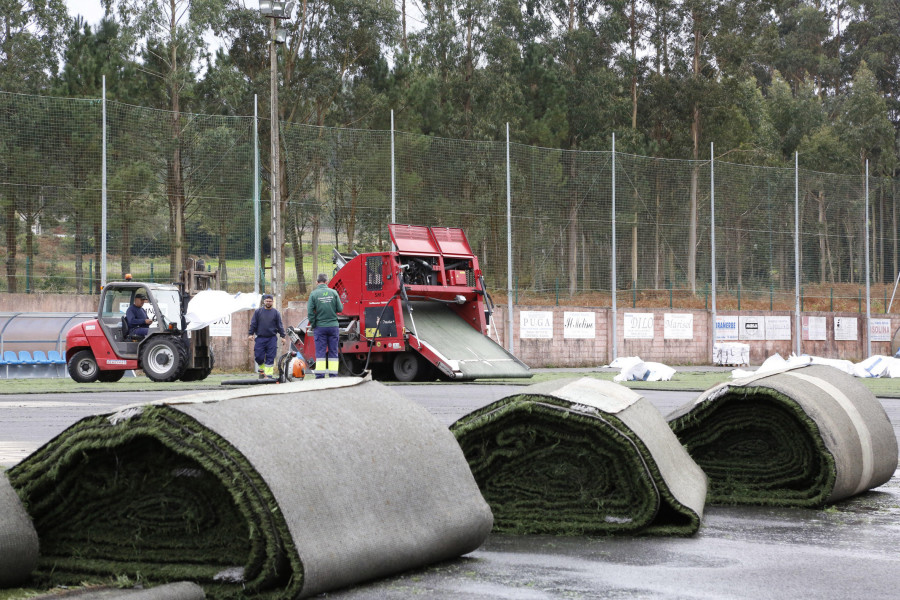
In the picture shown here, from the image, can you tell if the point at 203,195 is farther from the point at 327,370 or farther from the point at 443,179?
the point at 327,370

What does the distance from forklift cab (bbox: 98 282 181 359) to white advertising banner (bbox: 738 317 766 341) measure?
1915 centimetres

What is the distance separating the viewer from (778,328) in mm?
36250

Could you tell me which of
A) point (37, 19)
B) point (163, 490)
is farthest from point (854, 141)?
point (163, 490)

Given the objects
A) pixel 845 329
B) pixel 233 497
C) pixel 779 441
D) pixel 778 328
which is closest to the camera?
pixel 233 497

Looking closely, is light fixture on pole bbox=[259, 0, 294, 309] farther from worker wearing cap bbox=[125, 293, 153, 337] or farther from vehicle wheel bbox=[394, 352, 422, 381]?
worker wearing cap bbox=[125, 293, 153, 337]

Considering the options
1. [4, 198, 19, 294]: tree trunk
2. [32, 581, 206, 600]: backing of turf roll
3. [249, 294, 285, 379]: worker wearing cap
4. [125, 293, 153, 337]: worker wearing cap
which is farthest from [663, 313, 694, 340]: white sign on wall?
[32, 581, 206, 600]: backing of turf roll

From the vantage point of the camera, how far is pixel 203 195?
27688 mm

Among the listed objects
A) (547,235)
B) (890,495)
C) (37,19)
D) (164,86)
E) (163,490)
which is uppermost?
(37,19)

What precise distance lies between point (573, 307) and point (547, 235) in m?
2.11

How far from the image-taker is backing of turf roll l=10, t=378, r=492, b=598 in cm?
394

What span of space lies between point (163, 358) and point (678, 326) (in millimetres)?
17684

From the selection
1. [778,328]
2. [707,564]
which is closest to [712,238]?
[778,328]

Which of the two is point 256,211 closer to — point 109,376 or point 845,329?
point 109,376

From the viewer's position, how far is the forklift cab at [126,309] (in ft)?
69.4
